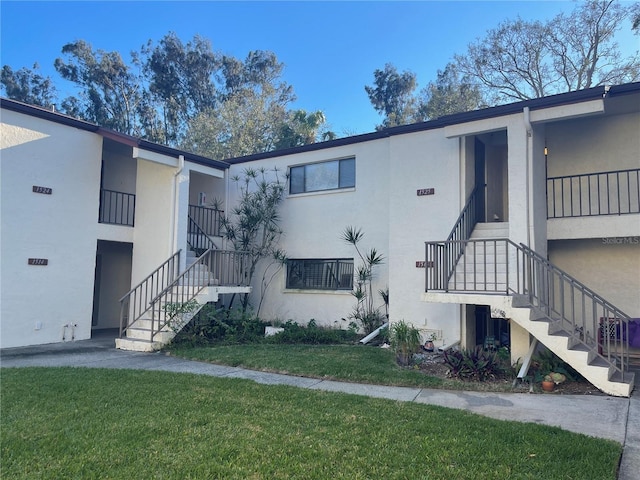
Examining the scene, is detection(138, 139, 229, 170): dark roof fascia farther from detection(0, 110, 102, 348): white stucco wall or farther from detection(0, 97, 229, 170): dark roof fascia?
detection(0, 110, 102, 348): white stucco wall

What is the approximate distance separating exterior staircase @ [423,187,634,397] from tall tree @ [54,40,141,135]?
30149 mm

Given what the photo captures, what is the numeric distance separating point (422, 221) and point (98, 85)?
31001mm

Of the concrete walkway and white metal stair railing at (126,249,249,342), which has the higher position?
white metal stair railing at (126,249,249,342)

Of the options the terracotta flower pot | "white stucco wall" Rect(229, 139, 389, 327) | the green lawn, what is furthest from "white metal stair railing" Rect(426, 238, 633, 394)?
the green lawn

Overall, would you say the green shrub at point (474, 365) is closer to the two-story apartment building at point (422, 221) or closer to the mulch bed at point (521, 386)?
the mulch bed at point (521, 386)

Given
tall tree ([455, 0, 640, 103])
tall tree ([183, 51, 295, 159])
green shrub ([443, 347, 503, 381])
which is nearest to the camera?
green shrub ([443, 347, 503, 381])

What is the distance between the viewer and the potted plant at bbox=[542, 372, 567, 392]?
267 inches

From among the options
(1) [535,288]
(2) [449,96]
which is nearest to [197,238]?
(1) [535,288]

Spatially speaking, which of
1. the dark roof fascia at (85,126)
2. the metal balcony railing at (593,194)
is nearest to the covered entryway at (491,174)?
the metal balcony railing at (593,194)

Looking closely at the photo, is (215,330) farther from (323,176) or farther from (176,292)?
(323,176)

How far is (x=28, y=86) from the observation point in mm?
32688

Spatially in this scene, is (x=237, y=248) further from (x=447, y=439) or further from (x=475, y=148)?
(x=447, y=439)

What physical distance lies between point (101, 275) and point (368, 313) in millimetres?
8782

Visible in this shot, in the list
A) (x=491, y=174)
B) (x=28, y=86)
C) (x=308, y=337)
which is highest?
(x=28, y=86)
